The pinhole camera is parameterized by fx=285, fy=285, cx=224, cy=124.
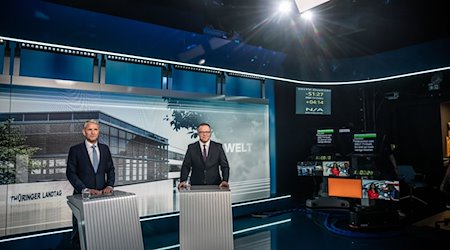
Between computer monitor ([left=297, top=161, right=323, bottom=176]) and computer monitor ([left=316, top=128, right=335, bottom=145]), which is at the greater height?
computer monitor ([left=316, top=128, right=335, bottom=145])

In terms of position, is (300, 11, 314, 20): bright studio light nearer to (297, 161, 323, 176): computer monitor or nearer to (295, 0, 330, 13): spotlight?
(295, 0, 330, 13): spotlight

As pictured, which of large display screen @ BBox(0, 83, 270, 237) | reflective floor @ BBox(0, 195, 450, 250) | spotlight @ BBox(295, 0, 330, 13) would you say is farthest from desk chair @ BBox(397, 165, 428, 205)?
spotlight @ BBox(295, 0, 330, 13)

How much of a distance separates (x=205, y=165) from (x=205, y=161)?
0.05 metres

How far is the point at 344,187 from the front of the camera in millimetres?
5496

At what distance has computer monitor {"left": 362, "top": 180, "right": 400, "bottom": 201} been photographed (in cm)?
473

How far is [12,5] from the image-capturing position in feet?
11.6

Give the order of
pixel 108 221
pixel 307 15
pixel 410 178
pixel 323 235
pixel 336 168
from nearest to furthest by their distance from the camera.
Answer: pixel 108 221, pixel 323 235, pixel 307 15, pixel 336 168, pixel 410 178

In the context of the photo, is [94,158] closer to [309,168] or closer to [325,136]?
[309,168]

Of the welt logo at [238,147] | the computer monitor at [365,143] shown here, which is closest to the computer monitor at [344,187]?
the computer monitor at [365,143]

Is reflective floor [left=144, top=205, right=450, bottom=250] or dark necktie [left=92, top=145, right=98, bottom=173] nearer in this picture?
dark necktie [left=92, top=145, right=98, bottom=173]

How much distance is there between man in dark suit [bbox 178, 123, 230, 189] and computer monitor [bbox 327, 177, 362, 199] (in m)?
3.19

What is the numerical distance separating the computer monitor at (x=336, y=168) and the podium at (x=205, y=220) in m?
3.67

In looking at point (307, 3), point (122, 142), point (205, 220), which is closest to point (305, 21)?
point (307, 3)

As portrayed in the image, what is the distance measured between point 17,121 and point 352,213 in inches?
190
